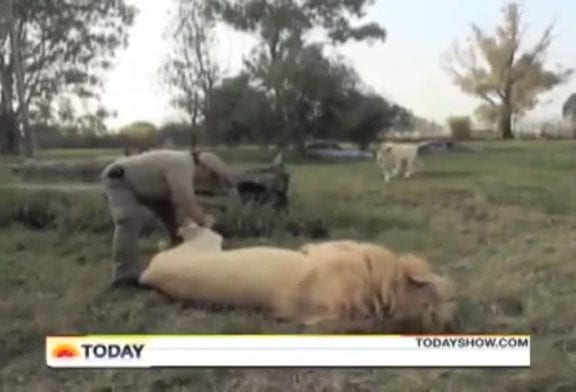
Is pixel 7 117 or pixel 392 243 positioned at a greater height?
pixel 7 117

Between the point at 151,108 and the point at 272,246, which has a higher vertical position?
the point at 151,108

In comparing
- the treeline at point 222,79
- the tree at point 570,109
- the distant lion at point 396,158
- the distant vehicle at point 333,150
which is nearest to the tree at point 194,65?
the treeline at point 222,79

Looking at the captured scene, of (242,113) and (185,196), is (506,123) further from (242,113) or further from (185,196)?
(185,196)

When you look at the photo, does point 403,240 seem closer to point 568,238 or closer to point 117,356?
point 568,238

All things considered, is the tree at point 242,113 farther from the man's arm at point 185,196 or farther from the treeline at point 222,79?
the man's arm at point 185,196

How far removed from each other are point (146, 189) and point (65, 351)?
308 mm

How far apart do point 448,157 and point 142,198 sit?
1.72 feet

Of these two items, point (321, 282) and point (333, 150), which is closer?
point (333, 150)

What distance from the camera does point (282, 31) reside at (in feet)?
4.69

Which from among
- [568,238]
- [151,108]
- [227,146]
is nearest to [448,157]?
[568,238]

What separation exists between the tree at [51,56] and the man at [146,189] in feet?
0.47

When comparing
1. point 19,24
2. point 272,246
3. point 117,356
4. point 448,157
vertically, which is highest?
point 19,24

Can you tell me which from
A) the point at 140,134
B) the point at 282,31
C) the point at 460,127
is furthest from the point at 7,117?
the point at 460,127

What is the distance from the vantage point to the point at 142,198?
152 cm
